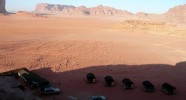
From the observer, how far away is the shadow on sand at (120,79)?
64.4 feet

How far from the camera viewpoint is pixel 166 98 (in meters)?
19.6

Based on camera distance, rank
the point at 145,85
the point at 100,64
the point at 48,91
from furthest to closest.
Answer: the point at 100,64, the point at 145,85, the point at 48,91

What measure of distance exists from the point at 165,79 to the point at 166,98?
15.6 feet

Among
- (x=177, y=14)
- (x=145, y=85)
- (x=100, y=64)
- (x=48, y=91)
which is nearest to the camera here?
(x=48, y=91)

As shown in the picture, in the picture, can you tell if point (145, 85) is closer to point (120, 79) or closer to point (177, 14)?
point (120, 79)

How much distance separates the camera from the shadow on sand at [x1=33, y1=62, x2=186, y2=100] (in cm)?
1962

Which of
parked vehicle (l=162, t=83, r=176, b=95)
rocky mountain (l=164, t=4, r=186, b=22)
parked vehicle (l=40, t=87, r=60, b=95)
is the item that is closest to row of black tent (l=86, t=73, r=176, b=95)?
parked vehicle (l=162, t=83, r=176, b=95)

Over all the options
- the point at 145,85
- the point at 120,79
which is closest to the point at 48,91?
the point at 120,79

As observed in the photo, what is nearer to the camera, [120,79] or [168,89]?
[168,89]

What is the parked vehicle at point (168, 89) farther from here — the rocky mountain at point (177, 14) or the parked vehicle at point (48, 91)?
the rocky mountain at point (177, 14)

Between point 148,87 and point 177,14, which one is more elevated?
point 177,14

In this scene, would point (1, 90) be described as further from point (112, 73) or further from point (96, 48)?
point (96, 48)

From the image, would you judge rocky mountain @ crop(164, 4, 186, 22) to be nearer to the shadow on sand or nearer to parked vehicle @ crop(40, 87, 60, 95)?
the shadow on sand

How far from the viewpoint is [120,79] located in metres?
23.3
